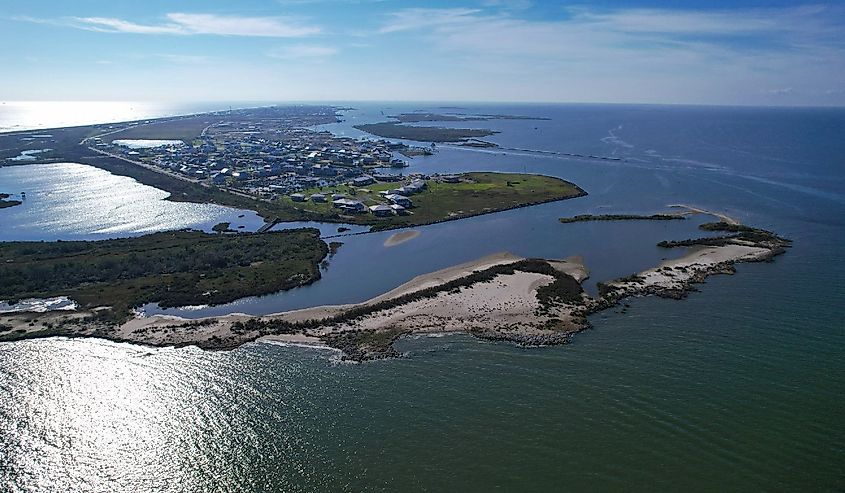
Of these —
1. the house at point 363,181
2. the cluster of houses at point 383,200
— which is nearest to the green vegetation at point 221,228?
the cluster of houses at point 383,200

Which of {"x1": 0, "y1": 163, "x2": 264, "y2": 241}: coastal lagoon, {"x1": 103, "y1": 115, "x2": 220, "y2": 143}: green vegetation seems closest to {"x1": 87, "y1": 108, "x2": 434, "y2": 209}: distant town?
{"x1": 103, "y1": 115, "x2": 220, "y2": 143}: green vegetation

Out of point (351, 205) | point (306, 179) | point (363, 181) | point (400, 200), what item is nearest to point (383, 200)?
point (400, 200)

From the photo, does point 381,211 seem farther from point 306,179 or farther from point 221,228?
point 306,179

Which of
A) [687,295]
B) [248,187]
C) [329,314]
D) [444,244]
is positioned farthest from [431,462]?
[248,187]

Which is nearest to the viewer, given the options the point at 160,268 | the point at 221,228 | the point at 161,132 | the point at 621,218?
the point at 160,268

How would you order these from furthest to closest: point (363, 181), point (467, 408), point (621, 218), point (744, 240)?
point (363, 181)
point (621, 218)
point (744, 240)
point (467, 408)

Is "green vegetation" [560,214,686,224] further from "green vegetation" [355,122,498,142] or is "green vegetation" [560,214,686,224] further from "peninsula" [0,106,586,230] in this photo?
"green vegetation" [355,122,498,142]
